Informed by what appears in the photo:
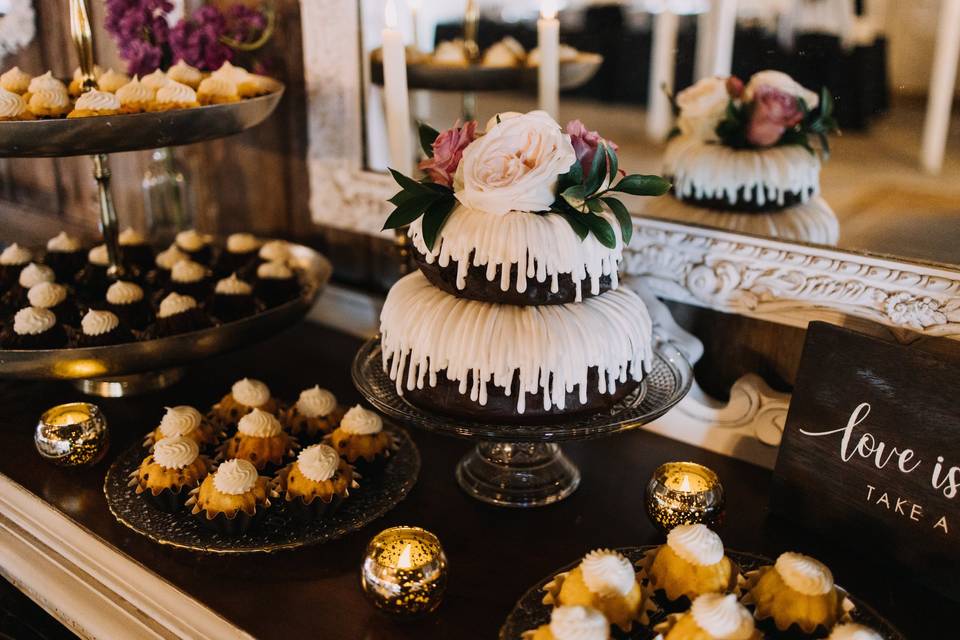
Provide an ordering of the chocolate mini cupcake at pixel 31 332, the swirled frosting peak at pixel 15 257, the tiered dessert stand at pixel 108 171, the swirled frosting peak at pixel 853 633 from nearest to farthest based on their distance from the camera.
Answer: the swirled frosting peak at pixel 853 633
the tiered dessert stand at pixel 108 171
the chocolate mini cupcake at pixel 31 332
the swirled frosting peak at pixel 15 257

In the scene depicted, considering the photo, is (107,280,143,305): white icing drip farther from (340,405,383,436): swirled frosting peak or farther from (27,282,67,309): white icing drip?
(340,405,383,436): swirled frosting peak

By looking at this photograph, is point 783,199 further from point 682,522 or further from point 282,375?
point 282,375

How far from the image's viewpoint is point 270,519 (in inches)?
34.6

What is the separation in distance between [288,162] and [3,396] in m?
0.57

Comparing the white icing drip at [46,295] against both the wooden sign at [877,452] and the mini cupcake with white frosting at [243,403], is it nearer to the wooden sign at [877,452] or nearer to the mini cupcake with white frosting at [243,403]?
the mini cupcake with white frosting at [243,403]

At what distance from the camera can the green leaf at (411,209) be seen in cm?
83

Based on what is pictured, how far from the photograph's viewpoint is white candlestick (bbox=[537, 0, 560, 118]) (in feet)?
3.40

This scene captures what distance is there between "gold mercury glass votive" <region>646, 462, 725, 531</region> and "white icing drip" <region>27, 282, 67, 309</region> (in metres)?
0.82

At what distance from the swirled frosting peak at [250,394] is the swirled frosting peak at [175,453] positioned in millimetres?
110


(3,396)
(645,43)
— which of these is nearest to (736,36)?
(645,43)

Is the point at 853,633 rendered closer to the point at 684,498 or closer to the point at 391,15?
the point at 684,498

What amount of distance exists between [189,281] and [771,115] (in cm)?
82

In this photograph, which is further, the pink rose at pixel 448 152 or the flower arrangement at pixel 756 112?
the flower arrangement at pixel 756 112

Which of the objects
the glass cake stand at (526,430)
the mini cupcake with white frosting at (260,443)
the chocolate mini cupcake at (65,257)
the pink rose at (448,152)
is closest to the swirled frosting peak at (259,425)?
the mini cupcake with white frosting at (260,443)
